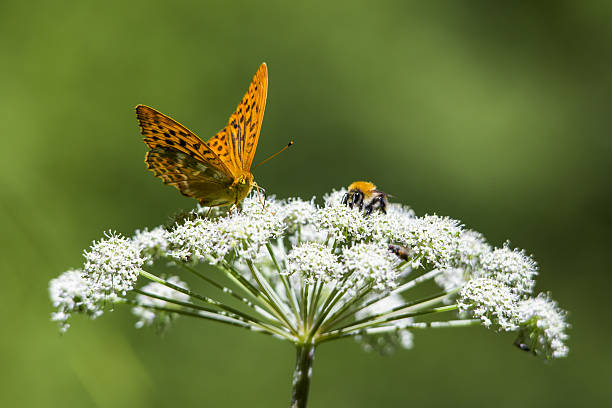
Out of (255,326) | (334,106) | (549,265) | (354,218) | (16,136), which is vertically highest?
(334,106)

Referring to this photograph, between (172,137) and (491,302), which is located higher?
(172,137)

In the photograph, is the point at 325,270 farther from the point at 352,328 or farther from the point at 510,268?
the point at 510,268

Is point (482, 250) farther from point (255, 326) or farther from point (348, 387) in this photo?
point (348, 387)

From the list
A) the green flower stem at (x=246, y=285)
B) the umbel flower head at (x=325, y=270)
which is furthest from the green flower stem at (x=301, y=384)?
the green flower stem at (x=246, y=285)

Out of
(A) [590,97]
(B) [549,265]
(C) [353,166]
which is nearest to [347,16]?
(C) [353,166]

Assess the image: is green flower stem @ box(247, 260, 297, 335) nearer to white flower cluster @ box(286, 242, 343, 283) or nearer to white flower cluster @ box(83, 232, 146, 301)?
white flower cluster @ box(286, 242, 343, 283)

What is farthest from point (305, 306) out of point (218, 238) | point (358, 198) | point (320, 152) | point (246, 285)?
point (320, 152)
